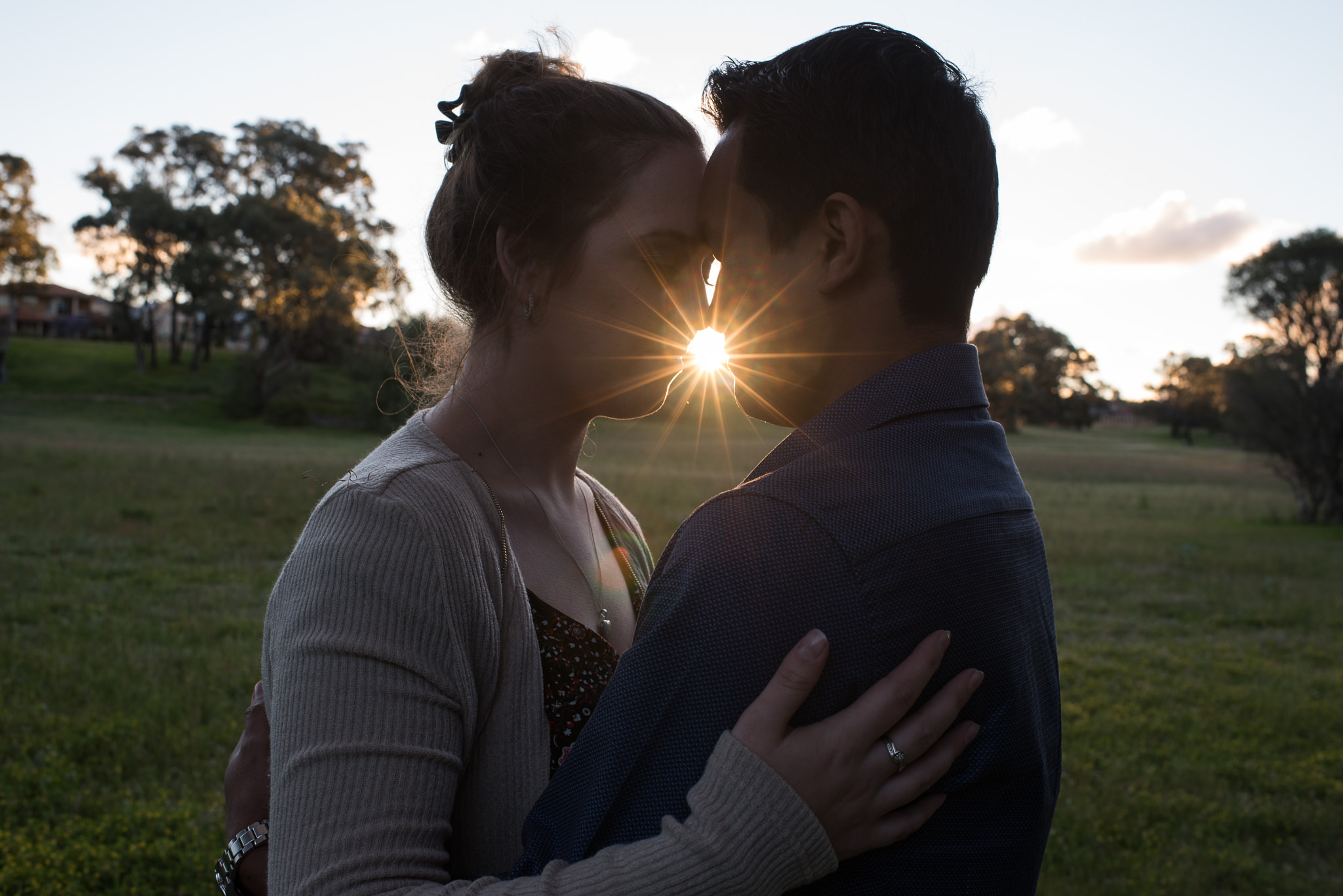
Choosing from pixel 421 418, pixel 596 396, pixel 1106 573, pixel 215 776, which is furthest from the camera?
pixel 1106 573

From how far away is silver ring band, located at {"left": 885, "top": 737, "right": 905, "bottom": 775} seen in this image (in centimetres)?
134

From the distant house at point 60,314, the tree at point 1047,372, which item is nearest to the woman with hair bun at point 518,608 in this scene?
the distant house at point 60,314

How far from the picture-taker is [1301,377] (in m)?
21.1

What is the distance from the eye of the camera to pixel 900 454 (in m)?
1.44

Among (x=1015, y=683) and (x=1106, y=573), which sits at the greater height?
(x=1015, y=683)

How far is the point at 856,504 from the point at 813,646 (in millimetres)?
216

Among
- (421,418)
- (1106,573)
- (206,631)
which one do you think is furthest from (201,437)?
(421,418)

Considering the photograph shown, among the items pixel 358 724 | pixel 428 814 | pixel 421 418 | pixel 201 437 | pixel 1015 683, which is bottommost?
pixel 201 437

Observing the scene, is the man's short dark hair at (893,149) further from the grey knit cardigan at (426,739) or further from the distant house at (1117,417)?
the distant house at (1117,417)

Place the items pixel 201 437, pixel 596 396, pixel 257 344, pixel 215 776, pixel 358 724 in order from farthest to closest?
pixel 257 344 < pixel 201 437 < pixel 215 776 < pixel 596 396 < pixel 358 724

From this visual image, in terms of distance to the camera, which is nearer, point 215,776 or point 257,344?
point 215,776

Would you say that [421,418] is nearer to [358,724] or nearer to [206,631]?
[358,724]

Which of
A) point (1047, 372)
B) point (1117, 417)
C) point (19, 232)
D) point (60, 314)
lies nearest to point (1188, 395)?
point (1047, 372)

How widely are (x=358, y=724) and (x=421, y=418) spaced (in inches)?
36.4
